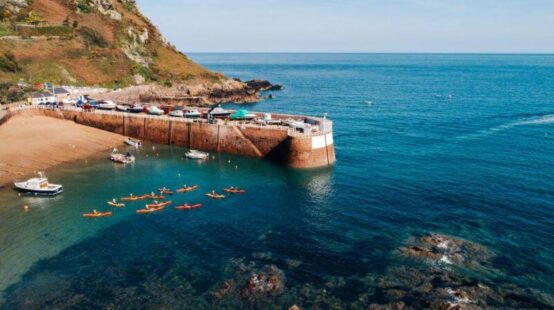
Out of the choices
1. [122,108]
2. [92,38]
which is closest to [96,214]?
[122,108]

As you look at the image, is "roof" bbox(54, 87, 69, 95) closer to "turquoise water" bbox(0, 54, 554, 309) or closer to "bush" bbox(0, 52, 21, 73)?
"bush" bbox(0, 52, 21, 73)

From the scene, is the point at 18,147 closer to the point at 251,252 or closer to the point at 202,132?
the point at 202,132

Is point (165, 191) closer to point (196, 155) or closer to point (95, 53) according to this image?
point (196, 155)

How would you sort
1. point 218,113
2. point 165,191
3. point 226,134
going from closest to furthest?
point 165,191 → point 226,134 → point 218,113

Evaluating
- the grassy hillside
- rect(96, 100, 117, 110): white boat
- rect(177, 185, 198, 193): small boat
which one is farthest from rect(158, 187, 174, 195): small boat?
the grassy hillside

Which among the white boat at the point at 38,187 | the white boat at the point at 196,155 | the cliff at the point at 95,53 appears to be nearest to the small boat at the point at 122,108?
the white boat at the point at 196,155

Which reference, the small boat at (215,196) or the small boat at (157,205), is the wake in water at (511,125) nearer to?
the small boat at (215,196)

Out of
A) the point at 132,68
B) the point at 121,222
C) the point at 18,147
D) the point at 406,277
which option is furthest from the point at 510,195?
the point at 132,68

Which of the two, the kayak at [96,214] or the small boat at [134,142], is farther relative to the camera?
the small boat at [134,142]
